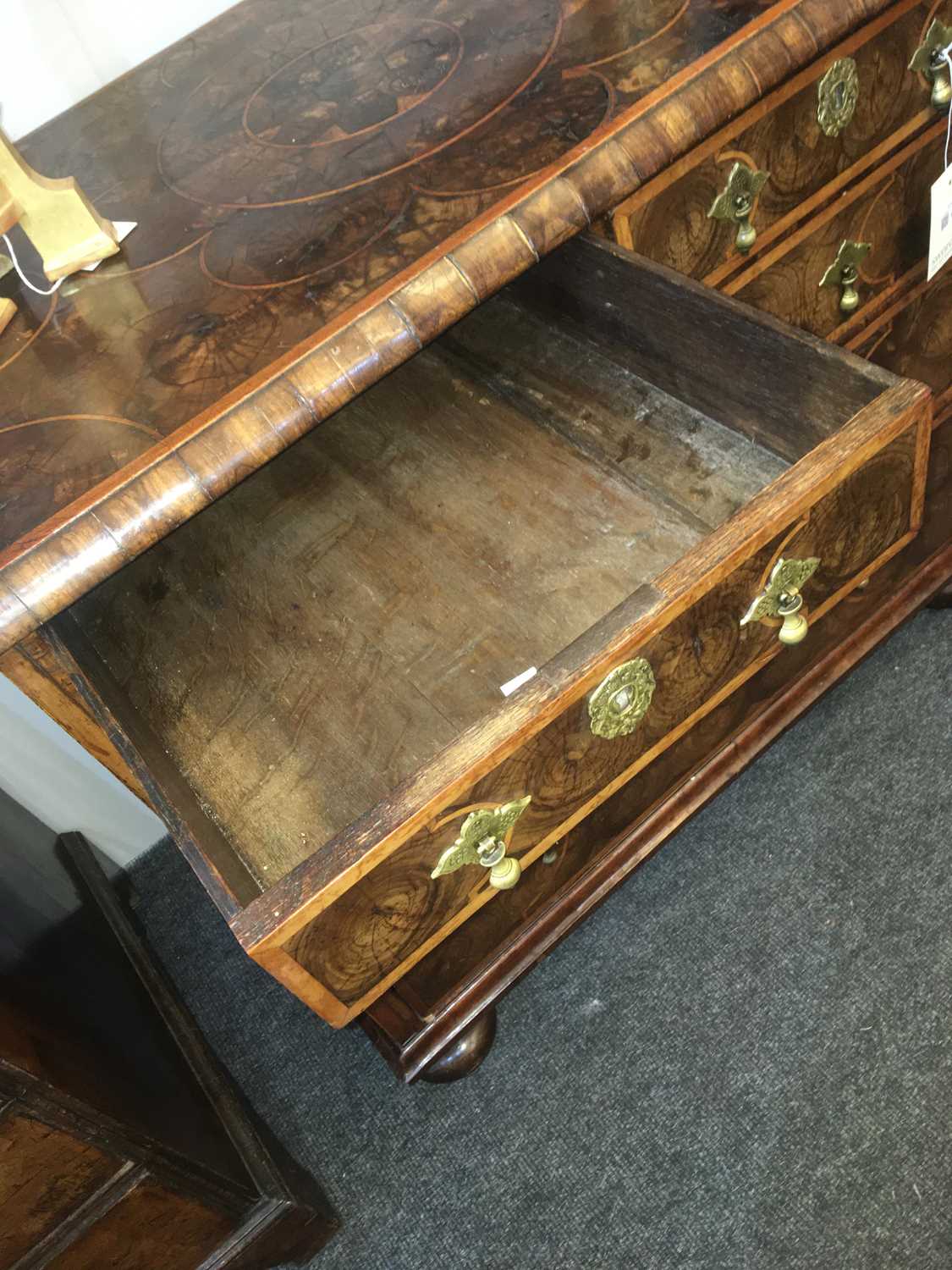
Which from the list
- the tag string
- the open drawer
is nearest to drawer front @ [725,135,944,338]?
the open drawer

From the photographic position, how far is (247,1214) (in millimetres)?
842

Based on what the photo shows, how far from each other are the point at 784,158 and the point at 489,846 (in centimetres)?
60

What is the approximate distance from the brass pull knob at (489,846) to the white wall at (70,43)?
0.83m

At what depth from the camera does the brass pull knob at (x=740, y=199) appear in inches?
32.6

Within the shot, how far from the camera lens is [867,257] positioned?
981 mm

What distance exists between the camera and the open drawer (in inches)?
24.0

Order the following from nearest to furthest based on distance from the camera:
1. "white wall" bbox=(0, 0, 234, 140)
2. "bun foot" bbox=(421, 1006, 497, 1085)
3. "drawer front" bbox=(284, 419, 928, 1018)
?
1. "drawer front" bbox=(284, 419, 928, 1018)
2. "bun foot" bbox=(421, 1006, 497, 1085)
3. "white wall" bbox=(0, 0, 234, 140)

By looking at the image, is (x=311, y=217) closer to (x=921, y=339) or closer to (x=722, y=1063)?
(x=921, y=339)

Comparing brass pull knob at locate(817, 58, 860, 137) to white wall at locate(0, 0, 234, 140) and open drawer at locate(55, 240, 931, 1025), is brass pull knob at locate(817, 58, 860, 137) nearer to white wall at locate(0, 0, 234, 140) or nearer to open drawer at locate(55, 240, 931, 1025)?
open drawer at locate(55, 240, 931, 1025)

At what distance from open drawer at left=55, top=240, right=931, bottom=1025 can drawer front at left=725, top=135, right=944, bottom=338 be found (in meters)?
0.15

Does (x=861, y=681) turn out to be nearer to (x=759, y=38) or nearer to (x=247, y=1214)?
(x=759, y=38)

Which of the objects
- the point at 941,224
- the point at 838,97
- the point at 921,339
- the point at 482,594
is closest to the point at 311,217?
the point at 482,594

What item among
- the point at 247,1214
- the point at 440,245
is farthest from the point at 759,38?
the point at 247,1214

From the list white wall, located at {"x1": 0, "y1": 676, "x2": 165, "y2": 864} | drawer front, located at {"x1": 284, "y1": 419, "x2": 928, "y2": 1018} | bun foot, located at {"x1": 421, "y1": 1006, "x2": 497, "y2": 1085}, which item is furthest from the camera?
white wall, located at {"x1": 0, "y1": 676, "x2": 165, "y2": 864}
